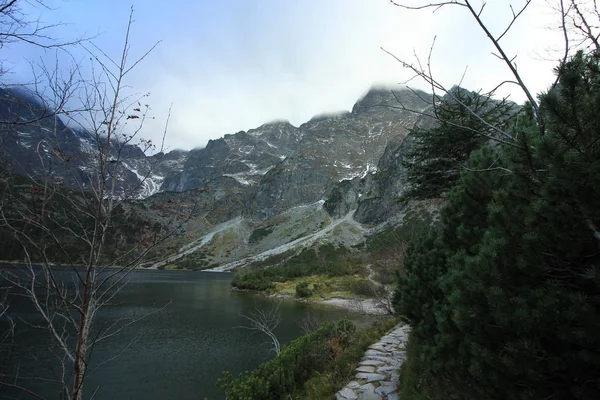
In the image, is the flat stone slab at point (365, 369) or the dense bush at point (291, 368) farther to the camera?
the dense bush at point (291, 368)

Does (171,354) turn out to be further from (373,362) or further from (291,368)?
(373,362)

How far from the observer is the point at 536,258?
2.73m

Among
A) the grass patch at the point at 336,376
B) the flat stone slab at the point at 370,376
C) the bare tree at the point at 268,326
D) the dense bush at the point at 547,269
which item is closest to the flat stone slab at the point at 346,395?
the grass patch at the point at 336,376

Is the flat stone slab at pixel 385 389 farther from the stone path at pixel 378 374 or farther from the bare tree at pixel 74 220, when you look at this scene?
the bare tree at pixel 74 220

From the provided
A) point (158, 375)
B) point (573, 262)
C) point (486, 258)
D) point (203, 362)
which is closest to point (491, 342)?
point (486, 258)

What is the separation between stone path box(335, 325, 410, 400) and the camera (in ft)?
22.0

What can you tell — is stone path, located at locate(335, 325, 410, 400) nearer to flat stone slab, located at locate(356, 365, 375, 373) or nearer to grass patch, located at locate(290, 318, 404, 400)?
flat stone slab, located at locate(356, 365, 375, 373)

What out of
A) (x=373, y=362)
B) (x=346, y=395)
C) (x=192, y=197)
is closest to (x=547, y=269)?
(x=192, y=197)

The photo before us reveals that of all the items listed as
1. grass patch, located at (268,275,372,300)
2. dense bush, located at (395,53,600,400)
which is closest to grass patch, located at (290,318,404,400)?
dense bush, located at (395,53,600,400)

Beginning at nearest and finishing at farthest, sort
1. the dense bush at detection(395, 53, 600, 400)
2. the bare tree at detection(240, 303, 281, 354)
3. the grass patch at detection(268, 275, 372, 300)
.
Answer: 1. the dense bush at detection(395, 53, 600, 400)
2. the bare tree at detection(240, 303, 281, 354)
3. the grass patch at detection(268, 275, 372, 300)

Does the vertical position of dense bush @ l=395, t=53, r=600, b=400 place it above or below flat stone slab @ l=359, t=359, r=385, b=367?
above

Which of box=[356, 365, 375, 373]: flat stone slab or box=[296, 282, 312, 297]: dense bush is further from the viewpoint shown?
box=[296, 282, 312, 297]: dense bush

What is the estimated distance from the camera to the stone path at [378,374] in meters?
6.72

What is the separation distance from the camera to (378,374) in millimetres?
7738
